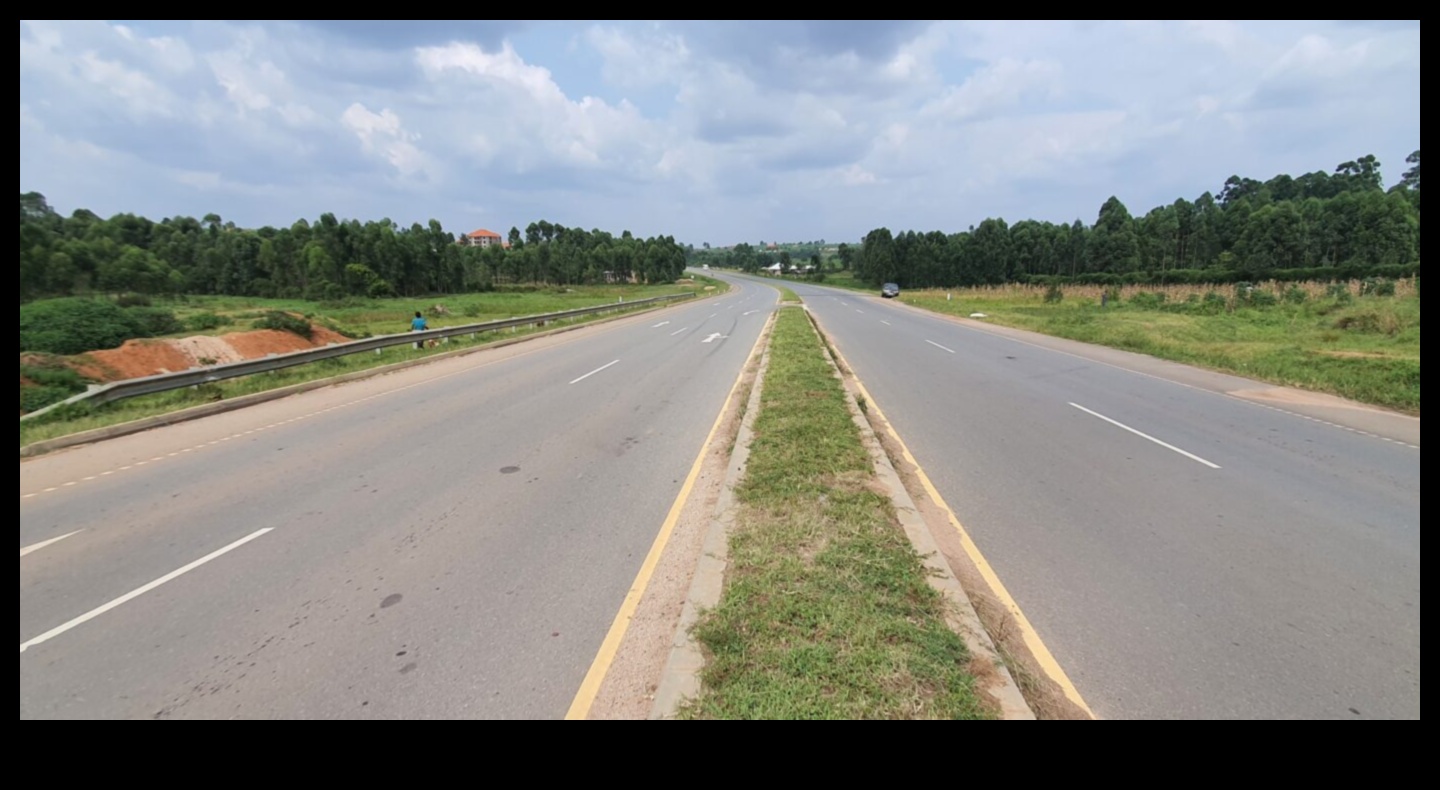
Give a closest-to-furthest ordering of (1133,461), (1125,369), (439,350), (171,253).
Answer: (1133,461) → (1125,369) → (439,350) → (171,253)

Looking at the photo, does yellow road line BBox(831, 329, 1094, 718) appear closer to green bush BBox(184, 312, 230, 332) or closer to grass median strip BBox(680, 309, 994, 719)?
grass median strip BBox(680, 309, 994, 719)

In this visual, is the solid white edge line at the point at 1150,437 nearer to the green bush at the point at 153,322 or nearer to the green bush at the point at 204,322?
the green bush at the point at 153,322

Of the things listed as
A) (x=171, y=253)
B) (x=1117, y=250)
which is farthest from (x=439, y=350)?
(x=1117, y=250)

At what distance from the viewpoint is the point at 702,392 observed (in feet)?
36.9

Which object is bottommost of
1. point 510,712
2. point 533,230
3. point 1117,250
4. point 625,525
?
point 510,712

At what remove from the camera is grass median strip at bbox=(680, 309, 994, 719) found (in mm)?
2660

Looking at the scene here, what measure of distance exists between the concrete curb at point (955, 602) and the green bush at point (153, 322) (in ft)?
81.1

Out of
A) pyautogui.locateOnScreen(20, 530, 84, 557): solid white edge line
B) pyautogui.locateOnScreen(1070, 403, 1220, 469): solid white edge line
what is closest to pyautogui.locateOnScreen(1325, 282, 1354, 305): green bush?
pyautogui.locateOnScreen(1070, 403, 1220, 469): solid white edge line

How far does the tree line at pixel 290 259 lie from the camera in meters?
20.1

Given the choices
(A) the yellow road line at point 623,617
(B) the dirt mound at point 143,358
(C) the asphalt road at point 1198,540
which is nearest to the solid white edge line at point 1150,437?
(C) the asphalt road at point 1198,540

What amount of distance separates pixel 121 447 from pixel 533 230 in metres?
162

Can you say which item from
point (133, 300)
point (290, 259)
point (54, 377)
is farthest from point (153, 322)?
point (290, 259)

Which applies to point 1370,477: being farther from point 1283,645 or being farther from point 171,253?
point 171,253

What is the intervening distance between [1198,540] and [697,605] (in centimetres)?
422
